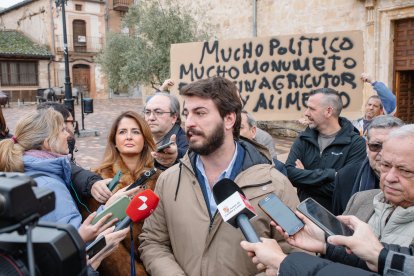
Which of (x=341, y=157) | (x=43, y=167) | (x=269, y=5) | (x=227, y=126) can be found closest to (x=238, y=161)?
(x=227, y=126)

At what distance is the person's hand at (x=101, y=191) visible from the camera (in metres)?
2.44

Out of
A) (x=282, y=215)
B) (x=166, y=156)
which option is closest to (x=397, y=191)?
(x=282, y=215)

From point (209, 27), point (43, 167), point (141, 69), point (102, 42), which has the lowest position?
point (43, 167)

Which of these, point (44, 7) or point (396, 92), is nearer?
point (396, 92)

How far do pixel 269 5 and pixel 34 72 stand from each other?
2495cm

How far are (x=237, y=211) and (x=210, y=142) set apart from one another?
2.41 feet

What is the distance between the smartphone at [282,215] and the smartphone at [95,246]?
2.35 feet

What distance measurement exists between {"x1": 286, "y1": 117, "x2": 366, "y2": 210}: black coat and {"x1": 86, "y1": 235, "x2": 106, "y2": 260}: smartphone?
6.43 ft

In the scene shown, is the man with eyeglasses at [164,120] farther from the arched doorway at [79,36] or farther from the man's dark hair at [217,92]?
the arched doorway at [79,36]

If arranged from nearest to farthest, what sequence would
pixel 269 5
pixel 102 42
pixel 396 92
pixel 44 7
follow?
1. pixel 396 92
2. pixel 269 5
3. pixel 44 7
4. pixel 102 42

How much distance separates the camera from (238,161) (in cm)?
229

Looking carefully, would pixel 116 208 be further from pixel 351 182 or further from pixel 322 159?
pixel 322 159

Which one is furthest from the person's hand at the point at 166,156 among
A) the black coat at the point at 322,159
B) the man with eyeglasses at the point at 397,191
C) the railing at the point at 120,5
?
the railing at the point at 120,5

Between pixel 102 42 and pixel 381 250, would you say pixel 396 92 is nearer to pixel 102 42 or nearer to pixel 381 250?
pixel 381 250
